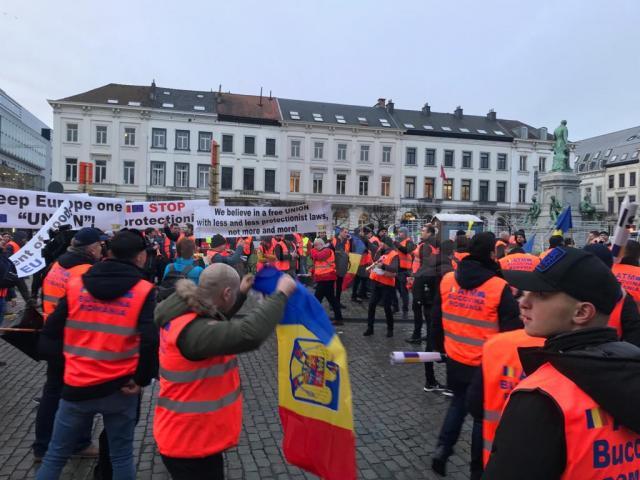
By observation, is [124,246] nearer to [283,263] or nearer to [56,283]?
[56,283]

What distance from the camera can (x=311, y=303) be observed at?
2666 millimetres

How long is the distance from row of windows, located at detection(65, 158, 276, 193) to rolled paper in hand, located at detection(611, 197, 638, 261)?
142ft

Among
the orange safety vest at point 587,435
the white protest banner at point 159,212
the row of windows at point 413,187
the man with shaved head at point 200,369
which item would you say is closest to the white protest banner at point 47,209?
the white protest banner at point 159,212

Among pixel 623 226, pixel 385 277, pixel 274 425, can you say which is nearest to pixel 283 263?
pixel 385 277

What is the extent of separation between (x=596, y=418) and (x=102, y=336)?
8.81 feet

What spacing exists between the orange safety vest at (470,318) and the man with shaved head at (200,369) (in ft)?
6.26

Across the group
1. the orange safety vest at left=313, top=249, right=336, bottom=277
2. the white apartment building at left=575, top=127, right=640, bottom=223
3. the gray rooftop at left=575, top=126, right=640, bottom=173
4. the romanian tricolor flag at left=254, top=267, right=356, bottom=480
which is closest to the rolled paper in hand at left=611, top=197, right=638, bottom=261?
the romanian tricolor flag at left=254, top=267, right=356, bottom=480

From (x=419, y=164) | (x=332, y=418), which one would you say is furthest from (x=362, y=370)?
(x=419, y=164)

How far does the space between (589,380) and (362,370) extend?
18.7 feet

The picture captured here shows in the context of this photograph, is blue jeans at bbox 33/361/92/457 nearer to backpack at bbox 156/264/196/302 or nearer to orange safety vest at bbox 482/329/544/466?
backpack at bbox 156/264/196/302

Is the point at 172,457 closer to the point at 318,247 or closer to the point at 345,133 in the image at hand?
the point at 318,247

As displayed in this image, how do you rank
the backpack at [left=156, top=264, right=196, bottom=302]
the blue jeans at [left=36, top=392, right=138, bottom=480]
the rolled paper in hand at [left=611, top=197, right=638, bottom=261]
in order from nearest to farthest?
the blue jeans at [left=36, top=392, right=138, bottom=480] → the rolled paper in hand at [left=611, top=197, right=638, bottom=261] → the backpack at [left=156, top=264, right=196, bottom=302]

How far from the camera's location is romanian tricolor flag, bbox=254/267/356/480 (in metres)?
2.59

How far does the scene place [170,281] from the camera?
5270mm
